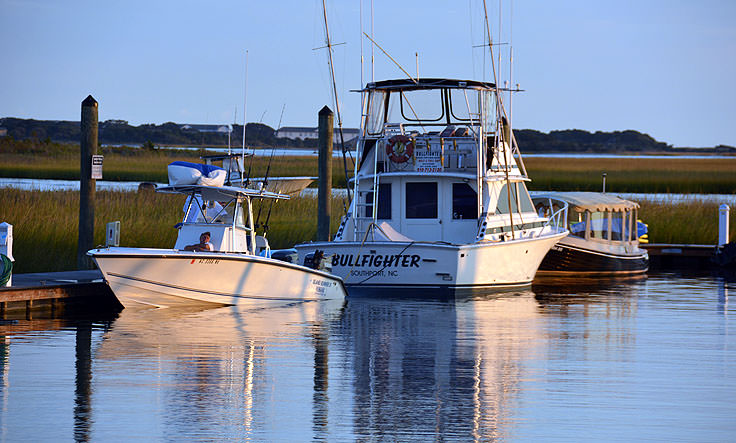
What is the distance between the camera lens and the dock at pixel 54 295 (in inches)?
693

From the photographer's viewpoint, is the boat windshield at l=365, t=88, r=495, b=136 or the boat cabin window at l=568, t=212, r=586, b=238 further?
the boat cabin window at l=568, t=212, r=586, b=238

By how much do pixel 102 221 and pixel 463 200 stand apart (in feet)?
31.4

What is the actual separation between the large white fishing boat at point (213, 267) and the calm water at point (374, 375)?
1.11 feet

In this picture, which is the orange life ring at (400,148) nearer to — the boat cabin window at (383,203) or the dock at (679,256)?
the boat cabin window at (383,203)

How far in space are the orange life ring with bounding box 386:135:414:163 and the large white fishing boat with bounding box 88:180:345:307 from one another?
11.5ft

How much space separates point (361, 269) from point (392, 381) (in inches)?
314

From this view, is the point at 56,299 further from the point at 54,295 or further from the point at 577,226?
the point at 577,226

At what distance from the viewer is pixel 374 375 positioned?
45.0 feet

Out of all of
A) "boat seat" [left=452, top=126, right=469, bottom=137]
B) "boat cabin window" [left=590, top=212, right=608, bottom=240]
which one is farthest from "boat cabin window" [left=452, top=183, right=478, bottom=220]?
"boat cabin window" [left=590, top=212, right=608, bottom=240]

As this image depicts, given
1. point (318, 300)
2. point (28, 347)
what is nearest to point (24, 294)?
point (28, 347)

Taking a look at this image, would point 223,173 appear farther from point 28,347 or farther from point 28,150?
point 28,150

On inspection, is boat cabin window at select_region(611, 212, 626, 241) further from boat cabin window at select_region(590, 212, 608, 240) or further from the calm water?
the calm water

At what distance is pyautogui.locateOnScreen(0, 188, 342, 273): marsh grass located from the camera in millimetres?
23562

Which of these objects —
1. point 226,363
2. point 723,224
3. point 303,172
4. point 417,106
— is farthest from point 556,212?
point 303,172
